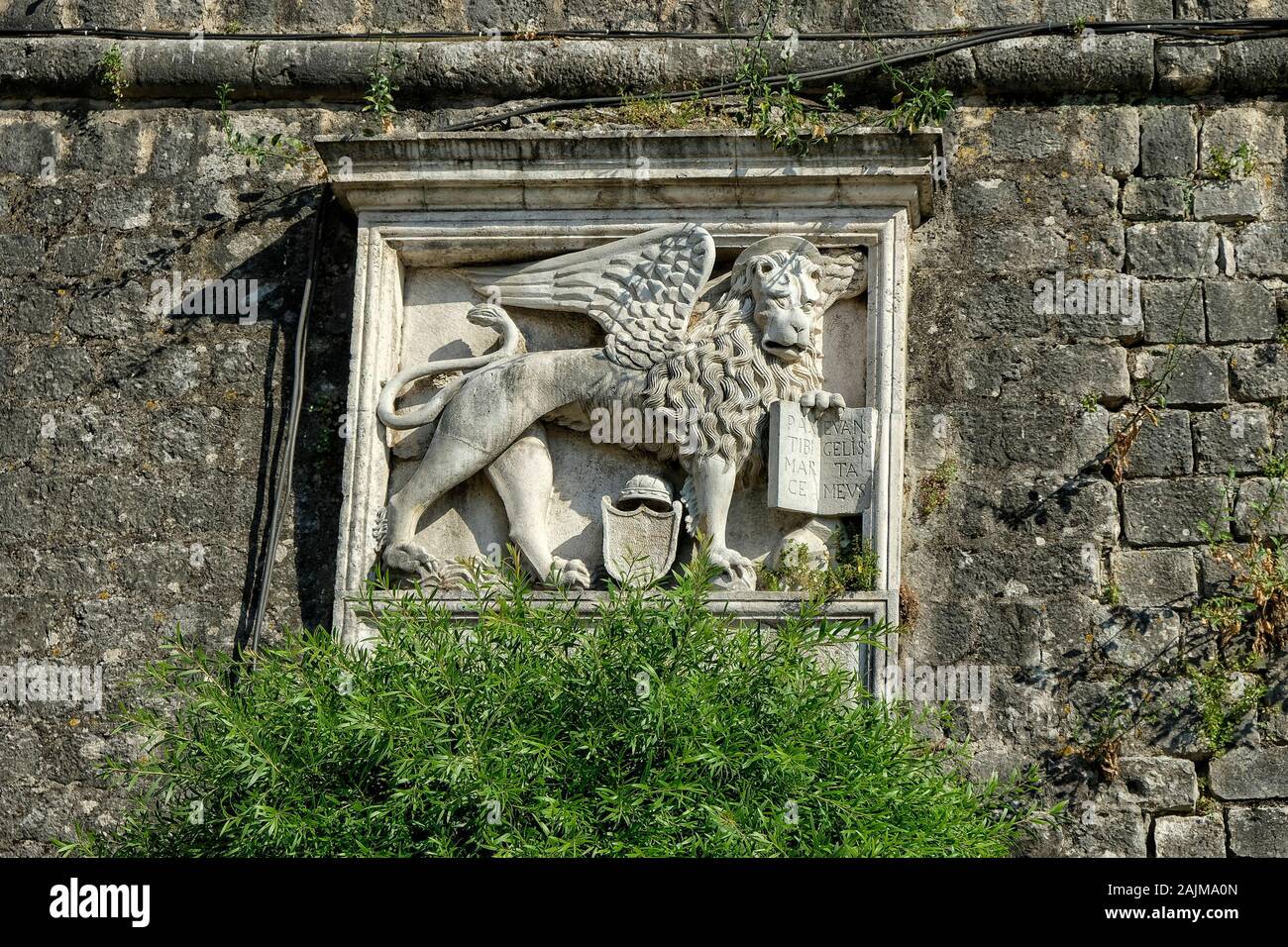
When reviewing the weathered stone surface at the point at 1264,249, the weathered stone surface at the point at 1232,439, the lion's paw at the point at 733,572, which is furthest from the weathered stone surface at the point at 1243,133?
the lion's paw at the point at 733,572

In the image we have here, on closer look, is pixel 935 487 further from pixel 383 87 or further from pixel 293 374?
pixel 383 87

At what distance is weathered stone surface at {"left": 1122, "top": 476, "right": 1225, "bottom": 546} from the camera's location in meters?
7.05

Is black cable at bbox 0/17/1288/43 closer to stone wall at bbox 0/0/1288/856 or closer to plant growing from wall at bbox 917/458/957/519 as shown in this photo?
stone wall at bbox 0/0/1288/856

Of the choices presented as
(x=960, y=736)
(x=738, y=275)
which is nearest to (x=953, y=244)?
(x=738, y=275)

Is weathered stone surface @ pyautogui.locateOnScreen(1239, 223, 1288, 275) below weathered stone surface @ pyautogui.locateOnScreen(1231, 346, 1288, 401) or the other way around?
the other way around

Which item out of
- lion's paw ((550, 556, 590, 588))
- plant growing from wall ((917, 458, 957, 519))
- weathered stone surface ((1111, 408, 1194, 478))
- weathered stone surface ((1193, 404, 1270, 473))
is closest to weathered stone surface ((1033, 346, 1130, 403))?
weathered stone surface ((1111, 408, 1194, 478))

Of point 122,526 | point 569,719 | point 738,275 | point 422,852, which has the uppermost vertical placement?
point 738,275

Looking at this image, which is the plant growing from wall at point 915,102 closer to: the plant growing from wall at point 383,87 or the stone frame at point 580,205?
the stone frame at point 580,205

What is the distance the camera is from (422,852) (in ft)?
18.3

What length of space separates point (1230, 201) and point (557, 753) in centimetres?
350

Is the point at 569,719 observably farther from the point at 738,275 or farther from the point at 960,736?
the point at 738,275

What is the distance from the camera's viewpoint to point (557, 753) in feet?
18.4

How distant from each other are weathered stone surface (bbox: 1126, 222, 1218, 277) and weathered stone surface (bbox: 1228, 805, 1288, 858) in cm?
195

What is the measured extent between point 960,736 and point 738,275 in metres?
1.84
